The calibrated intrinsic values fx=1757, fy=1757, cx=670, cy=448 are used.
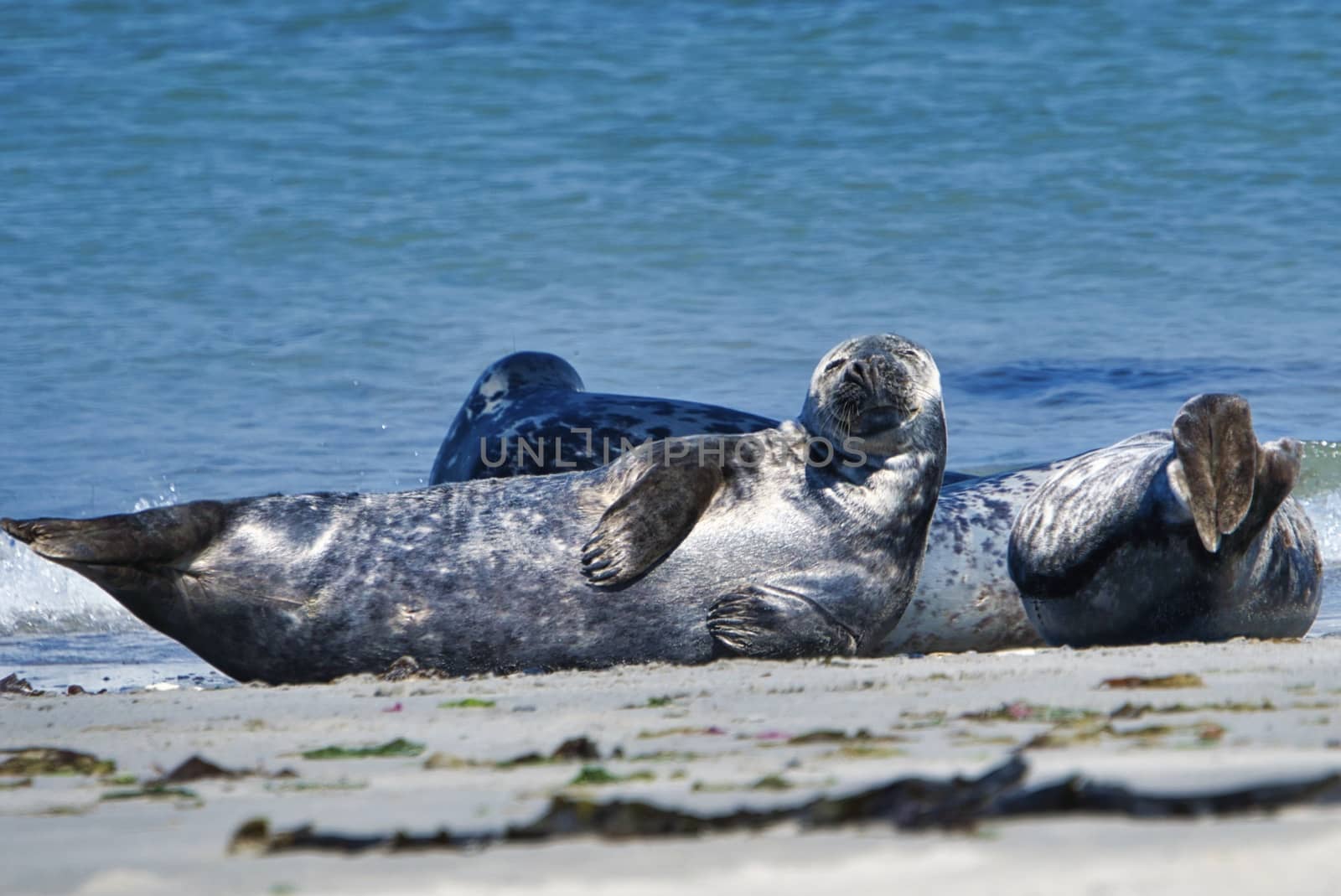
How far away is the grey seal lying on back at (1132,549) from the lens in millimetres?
4727

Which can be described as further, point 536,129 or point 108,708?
point 536,129

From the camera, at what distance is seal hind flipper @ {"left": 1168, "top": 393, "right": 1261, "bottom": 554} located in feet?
15.3

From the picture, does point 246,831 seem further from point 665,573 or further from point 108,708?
point 665,573

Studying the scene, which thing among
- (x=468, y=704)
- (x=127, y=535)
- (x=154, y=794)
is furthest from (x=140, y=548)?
(x=154, y=794)

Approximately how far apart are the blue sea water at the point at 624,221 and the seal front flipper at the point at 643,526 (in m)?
2.80

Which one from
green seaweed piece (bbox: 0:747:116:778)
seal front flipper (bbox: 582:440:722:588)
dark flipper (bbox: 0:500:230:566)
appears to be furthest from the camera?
seal front flipper (bbox: 582:440:722:588)

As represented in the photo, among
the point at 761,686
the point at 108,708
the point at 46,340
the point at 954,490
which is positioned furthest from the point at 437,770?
the point at 46,340

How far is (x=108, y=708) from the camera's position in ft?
13.9

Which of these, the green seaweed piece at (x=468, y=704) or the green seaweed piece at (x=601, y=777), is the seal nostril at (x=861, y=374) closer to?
the green seaweed piece at (x=468, y=704)

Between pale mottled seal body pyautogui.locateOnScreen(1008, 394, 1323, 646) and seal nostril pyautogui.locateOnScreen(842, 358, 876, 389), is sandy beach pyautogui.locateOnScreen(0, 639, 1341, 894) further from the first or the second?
seal nostril pyautogui.locateOnScreen(842, 358, 876, 389)

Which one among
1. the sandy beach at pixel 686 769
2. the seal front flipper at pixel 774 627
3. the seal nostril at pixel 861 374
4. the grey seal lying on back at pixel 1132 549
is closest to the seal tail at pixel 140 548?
the sandy beach at pixel 686 769

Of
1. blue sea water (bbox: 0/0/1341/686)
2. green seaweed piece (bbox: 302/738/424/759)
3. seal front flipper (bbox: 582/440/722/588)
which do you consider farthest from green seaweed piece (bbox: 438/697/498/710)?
blue sea water (bbox: 0/0/1341/686)

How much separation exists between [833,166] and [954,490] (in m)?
12.1

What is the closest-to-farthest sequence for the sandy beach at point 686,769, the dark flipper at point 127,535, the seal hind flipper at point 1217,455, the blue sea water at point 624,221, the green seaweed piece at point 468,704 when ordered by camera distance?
the sandy beach at point 686,769 → the green seaweed piece at point 468,704 → the seal hind flipper at point 1217,455 → the dark flipper at point 127,535 → the blue sea water at point 624,221
